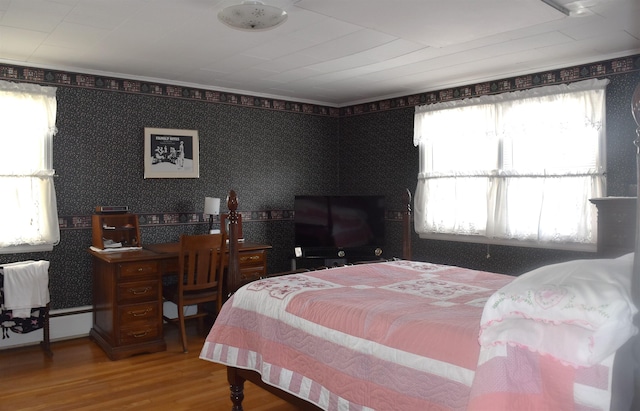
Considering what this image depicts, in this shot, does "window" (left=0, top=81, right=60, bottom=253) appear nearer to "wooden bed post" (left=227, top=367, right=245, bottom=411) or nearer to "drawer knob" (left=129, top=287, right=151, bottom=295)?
"drawer knob" (left=129, top=287, right=151, bottom=295)

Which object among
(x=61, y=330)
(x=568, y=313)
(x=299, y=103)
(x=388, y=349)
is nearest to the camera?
(x=568, y=313)

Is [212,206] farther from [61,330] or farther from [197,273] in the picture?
[61,330]

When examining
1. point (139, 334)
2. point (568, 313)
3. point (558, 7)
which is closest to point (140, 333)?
point (139, 334)

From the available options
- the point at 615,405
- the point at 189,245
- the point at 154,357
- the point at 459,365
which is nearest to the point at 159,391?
the point at 154,357

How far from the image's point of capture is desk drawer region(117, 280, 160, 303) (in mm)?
4191

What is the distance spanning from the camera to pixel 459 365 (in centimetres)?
183

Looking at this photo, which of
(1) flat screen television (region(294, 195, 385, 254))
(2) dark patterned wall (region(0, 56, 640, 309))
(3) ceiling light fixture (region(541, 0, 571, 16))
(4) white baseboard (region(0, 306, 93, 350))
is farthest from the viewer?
(1) flat screen television (region(294, 195, 385, 254))

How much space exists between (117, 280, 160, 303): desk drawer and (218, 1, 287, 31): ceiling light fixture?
2.35 metres

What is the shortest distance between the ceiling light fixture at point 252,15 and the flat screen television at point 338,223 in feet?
9.34

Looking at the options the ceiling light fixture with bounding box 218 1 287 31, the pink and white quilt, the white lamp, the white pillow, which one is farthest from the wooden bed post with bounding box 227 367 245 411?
the white lamp

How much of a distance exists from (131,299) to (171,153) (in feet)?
5.37

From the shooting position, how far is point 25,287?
399 centimetres

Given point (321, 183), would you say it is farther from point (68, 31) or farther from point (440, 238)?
point (68, 31)

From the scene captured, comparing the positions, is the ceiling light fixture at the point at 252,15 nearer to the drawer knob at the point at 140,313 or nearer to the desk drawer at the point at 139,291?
the desk drawer at the point at 139,291
